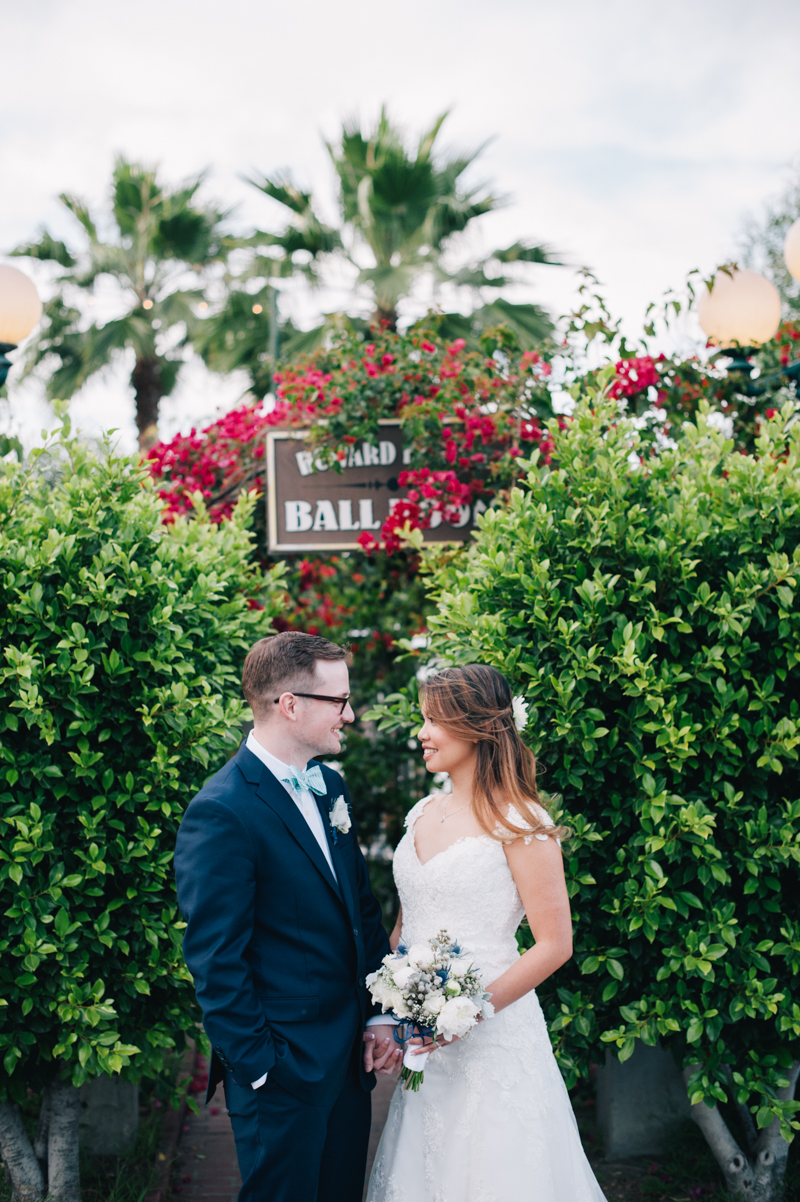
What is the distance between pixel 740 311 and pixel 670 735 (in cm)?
321

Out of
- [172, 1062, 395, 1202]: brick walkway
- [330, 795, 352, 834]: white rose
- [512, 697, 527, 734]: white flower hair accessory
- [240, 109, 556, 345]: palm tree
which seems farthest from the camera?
[240, 109, 556, 345]: palm tree

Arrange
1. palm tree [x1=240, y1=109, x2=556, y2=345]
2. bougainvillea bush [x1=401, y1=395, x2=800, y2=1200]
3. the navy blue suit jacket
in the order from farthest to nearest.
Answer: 1. palm tree [x1=240, y1=109, x2=556, y2=345]
2. bougainvillea bush [x1=401, y1=395, x2=800, y2=1200]
3. the navy blue suit jacket

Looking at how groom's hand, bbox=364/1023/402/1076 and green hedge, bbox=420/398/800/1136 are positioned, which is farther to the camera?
green hedge, bbox=420/398/800/1136

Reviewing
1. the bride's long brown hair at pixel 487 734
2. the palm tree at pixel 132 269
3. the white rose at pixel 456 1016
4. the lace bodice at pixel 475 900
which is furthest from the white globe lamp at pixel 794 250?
the palm tree at pixel 132 269

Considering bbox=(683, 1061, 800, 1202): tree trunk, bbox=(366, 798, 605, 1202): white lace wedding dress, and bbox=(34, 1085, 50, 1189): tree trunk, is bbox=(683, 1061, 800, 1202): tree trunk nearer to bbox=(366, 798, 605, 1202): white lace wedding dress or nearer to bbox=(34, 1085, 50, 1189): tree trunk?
bbox=(366, 798, 605, 1202): white lace wedding dress

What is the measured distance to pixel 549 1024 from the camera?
3.13 metres

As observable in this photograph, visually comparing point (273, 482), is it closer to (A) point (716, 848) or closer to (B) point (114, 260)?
(A) point (716, 848)

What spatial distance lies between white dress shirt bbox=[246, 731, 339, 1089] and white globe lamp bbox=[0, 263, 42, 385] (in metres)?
3.83

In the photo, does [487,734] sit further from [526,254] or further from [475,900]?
[526,254]

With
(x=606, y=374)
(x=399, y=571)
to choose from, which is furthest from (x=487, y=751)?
(x=399, y=571)

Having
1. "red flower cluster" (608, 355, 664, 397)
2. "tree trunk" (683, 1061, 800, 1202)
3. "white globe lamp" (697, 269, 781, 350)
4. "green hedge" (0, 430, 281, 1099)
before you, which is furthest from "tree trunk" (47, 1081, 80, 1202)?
"white globe lamp" (697, 269, 781, 350)

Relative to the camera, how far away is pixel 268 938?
7.22ft

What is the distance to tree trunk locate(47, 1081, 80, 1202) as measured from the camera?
3.28m

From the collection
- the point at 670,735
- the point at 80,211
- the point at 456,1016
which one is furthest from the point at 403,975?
the point at 80,211
